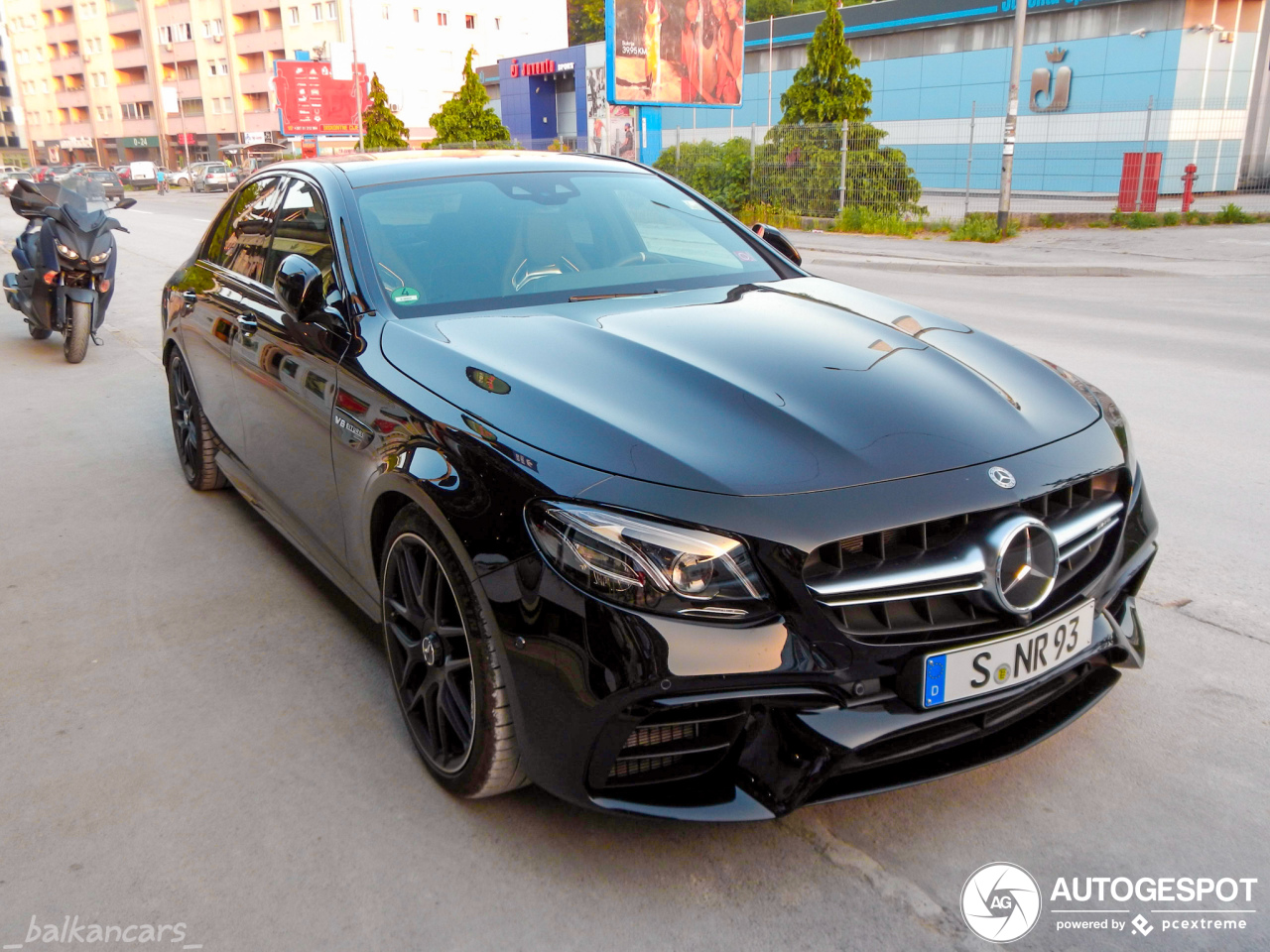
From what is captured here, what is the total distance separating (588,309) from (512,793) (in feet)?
4.66

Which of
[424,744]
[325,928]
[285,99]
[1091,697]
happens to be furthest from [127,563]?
[285,99]

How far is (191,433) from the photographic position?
17.5 feet

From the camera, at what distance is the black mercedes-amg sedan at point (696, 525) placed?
213 cm

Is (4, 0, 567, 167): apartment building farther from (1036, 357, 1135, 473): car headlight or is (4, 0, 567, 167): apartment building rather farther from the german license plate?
the german license plate

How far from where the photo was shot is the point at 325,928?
89.2 inches

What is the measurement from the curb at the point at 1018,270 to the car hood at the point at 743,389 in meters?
A: 12.4

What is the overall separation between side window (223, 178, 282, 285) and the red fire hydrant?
21.3 meters

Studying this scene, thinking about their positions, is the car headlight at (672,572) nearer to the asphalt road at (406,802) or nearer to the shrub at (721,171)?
the asphalt road at (406,802)

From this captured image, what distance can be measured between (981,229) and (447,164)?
57.6 ft

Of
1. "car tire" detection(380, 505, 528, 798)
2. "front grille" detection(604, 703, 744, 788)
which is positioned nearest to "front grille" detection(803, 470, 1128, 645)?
"front grille" detection(604, 703, 744, 788)

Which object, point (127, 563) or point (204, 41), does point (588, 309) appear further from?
point (204, 41)

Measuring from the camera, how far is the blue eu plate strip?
218 cm

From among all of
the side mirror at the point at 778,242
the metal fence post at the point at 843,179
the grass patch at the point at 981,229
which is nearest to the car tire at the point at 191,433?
the side mirror at the point at 778,242

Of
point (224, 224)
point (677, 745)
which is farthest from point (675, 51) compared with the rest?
point (677, 745)
